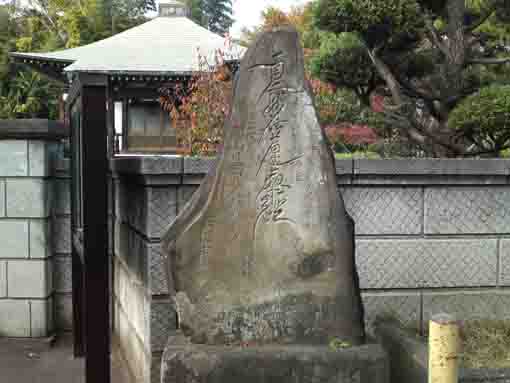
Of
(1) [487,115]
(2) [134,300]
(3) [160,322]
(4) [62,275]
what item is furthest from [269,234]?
(4) [62,275]

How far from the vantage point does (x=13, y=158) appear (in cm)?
543

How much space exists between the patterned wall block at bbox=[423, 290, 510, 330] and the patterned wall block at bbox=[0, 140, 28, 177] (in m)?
3.98

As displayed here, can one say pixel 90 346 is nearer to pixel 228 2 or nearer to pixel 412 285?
pixel 412 285

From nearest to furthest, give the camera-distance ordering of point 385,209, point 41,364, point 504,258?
point 385,209 → point 504,258 → point 41,364

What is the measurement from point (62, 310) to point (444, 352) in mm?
4738

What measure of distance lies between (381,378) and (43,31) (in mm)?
38312

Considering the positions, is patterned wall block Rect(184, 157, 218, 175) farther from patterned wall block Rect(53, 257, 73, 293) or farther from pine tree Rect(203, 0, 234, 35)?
Result: pine tree Rect(203, 0, 234, 35)

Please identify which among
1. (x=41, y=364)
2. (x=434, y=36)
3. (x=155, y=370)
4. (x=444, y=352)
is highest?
(x=434, y=36)

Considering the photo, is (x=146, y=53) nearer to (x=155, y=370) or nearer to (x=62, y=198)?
(x=62, y=198)

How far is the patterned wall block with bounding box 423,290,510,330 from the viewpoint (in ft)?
14.4

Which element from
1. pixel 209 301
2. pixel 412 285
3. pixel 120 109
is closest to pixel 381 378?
pixel 209 301

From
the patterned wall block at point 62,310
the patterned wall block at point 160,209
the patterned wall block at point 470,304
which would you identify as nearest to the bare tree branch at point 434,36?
the patterned wall block at point 470,304

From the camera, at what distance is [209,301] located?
10.7 feet

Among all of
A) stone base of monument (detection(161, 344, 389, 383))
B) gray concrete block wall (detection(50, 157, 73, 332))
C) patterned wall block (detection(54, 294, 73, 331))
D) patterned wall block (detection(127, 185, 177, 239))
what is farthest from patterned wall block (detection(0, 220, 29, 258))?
stone base of monument (detection(161, 344, 389, 383))
